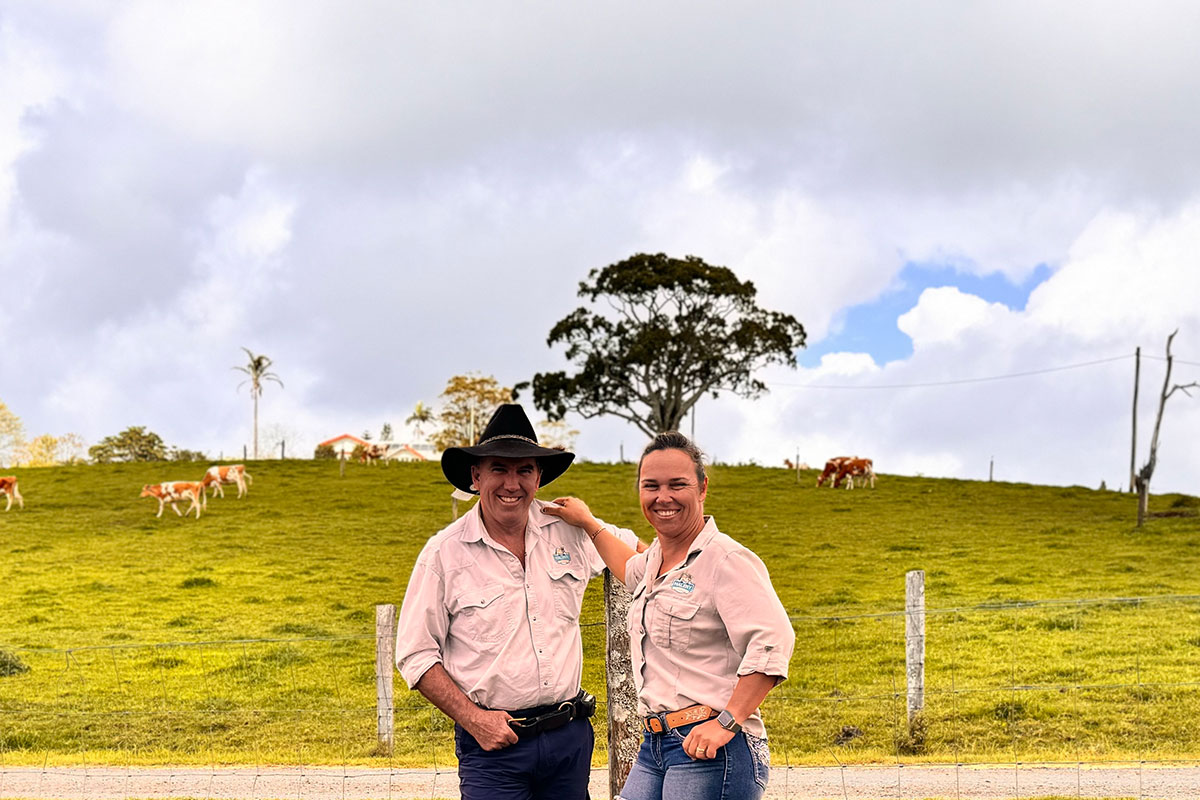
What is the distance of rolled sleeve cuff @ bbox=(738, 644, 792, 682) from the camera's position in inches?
139

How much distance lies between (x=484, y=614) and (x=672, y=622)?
0.86 meters

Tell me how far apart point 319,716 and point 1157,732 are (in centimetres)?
962

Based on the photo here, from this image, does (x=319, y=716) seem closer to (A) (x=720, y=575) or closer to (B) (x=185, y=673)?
(B) (x=185, y=673)

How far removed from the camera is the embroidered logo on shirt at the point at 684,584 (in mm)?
3713

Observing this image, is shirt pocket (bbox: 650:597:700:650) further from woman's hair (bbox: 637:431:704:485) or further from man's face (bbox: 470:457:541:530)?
man's face (bbox: 470:457:541:530)

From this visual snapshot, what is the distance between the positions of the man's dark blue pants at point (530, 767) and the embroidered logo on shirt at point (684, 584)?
0.94 metres

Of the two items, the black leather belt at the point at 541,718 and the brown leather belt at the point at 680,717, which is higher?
the brown leather belt at the point at 680,717

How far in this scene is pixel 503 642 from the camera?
425cm

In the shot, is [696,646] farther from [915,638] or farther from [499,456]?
[915,638]

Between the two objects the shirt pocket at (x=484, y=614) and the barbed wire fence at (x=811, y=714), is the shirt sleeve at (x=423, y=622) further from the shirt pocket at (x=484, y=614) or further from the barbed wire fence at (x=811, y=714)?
the barbed wire fence at (x=811, y=714)

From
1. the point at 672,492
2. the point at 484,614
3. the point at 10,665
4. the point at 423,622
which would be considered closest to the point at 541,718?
the point at 484,614

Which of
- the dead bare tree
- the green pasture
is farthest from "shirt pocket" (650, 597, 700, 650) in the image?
the dead bare tree

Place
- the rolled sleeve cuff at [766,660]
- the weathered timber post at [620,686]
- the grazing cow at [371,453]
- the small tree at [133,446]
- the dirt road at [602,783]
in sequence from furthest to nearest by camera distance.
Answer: the small tree at [133,446] → the grazing cow at [371,453] → the dirt road at [602,783] → the weathered timber post at [620,686] → the rolled sleeve cuff at [766,660]

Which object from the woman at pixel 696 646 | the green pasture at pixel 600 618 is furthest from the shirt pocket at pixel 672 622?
the green pasture at pixel 600 618
